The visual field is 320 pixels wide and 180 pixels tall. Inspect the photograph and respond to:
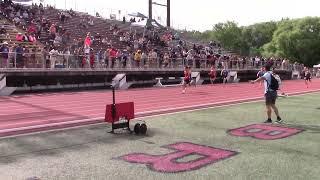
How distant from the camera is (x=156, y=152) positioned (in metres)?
9.66

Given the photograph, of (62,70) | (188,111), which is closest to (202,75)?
(62,70)

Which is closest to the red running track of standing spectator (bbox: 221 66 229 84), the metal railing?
the metal railing

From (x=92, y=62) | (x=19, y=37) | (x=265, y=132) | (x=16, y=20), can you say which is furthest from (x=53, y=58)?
(x=265, y=132)

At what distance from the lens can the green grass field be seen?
7964 millimetres

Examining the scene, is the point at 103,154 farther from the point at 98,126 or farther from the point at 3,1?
the point at 3,1

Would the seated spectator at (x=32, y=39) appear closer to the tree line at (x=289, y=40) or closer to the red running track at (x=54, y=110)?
the red running track at (x=54, y=110)

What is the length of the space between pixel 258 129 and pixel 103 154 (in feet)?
15.7

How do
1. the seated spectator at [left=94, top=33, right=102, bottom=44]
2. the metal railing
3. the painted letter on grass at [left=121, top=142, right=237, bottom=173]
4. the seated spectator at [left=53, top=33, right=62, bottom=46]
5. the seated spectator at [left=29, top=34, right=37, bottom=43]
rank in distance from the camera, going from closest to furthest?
1. the painted letter on grass at [left=121, top=142, right=237, bottom=173]
2. the metal railing
3. the seated spectator at [left=29, top=34, right=37, bottom=43]
4. the seated spectator at [left=53, top=33, right=62, bottom=46]
5. the seated spectator at [left=94, top=33, right=102, bottom=44]

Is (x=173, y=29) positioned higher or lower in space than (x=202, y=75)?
higher

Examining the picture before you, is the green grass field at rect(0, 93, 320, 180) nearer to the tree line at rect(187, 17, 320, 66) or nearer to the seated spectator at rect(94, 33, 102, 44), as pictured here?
the seated spectator at rect(94, 33, 102, 44)

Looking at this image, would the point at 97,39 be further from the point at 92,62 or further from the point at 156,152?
the point at 156,152

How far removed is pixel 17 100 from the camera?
2055 centimetres

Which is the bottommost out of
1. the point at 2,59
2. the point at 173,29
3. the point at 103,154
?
the point at 103,154

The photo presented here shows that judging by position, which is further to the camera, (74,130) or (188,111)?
(188,111)
